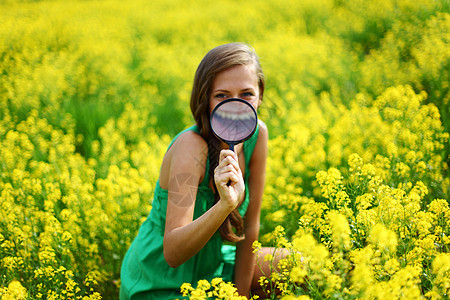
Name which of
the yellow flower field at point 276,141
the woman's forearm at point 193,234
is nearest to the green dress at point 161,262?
the yellow flower field at point 276,141

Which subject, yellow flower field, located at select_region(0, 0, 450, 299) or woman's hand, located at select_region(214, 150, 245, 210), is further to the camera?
yellow flower field, located at select_region(0, 0, 450, 299)

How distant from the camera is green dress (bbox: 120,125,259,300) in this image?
7.55 ft

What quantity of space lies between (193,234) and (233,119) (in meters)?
0.64

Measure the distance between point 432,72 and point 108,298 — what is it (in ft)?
14.1

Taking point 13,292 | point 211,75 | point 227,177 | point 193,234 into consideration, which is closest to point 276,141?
point 211,75

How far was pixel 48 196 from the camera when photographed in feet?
10.3

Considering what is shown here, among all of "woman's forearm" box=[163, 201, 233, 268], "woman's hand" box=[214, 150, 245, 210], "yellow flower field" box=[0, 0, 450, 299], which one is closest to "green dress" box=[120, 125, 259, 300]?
"yellow flower field" box=[0, 0, 450, 299]

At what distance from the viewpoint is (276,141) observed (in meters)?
4.20

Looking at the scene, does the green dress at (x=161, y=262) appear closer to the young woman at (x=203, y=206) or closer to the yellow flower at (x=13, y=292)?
the young woman at (x=203, y=206)

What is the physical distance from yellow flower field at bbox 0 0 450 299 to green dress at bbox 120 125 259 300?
169 millimetres

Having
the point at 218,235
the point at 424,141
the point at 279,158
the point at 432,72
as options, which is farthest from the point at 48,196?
the point at 432,72

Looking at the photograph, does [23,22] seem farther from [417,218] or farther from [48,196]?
[417,218]

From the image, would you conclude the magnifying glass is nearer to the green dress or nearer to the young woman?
the young woman

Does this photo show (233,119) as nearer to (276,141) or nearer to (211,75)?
(211,75)
